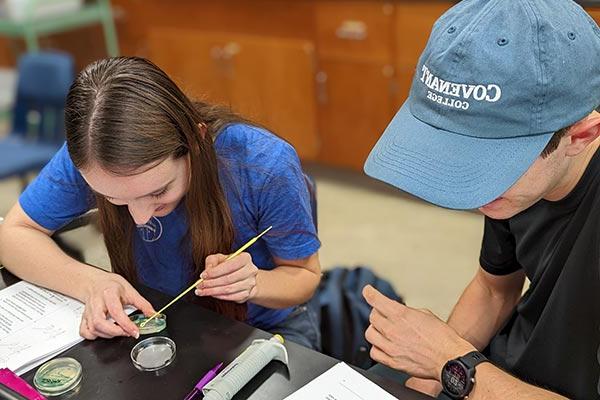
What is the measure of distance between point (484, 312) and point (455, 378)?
1.08 feet

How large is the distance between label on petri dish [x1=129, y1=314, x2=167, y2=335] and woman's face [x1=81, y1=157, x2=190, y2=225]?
171mm

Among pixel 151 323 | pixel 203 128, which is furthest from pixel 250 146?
pixel 151 323

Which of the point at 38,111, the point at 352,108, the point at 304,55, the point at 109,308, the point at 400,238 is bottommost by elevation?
the point at 400,238

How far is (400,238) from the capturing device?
2.90m

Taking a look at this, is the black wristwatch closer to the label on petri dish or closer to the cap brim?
the cap brim

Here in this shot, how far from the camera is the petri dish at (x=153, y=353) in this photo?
3.48 feet

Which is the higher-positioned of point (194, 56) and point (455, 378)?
point (455, 378)

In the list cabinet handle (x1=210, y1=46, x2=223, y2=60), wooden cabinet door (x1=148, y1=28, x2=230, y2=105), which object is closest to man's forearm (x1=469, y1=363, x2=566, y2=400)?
wooden cabinet door (x1=148, y1=28, x2=230, y2=105)

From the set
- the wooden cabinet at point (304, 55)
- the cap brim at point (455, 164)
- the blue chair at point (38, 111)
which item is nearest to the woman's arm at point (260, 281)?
the cap brim at point (455, 164)

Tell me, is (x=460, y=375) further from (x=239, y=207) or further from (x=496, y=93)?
(x=239, y=207)

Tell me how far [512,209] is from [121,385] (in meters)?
0.60

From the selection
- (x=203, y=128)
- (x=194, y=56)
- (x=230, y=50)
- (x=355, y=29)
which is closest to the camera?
(x=203, y=128)

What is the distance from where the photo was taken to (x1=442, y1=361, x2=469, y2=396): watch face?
39.9 inches

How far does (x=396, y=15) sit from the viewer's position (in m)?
2.86
